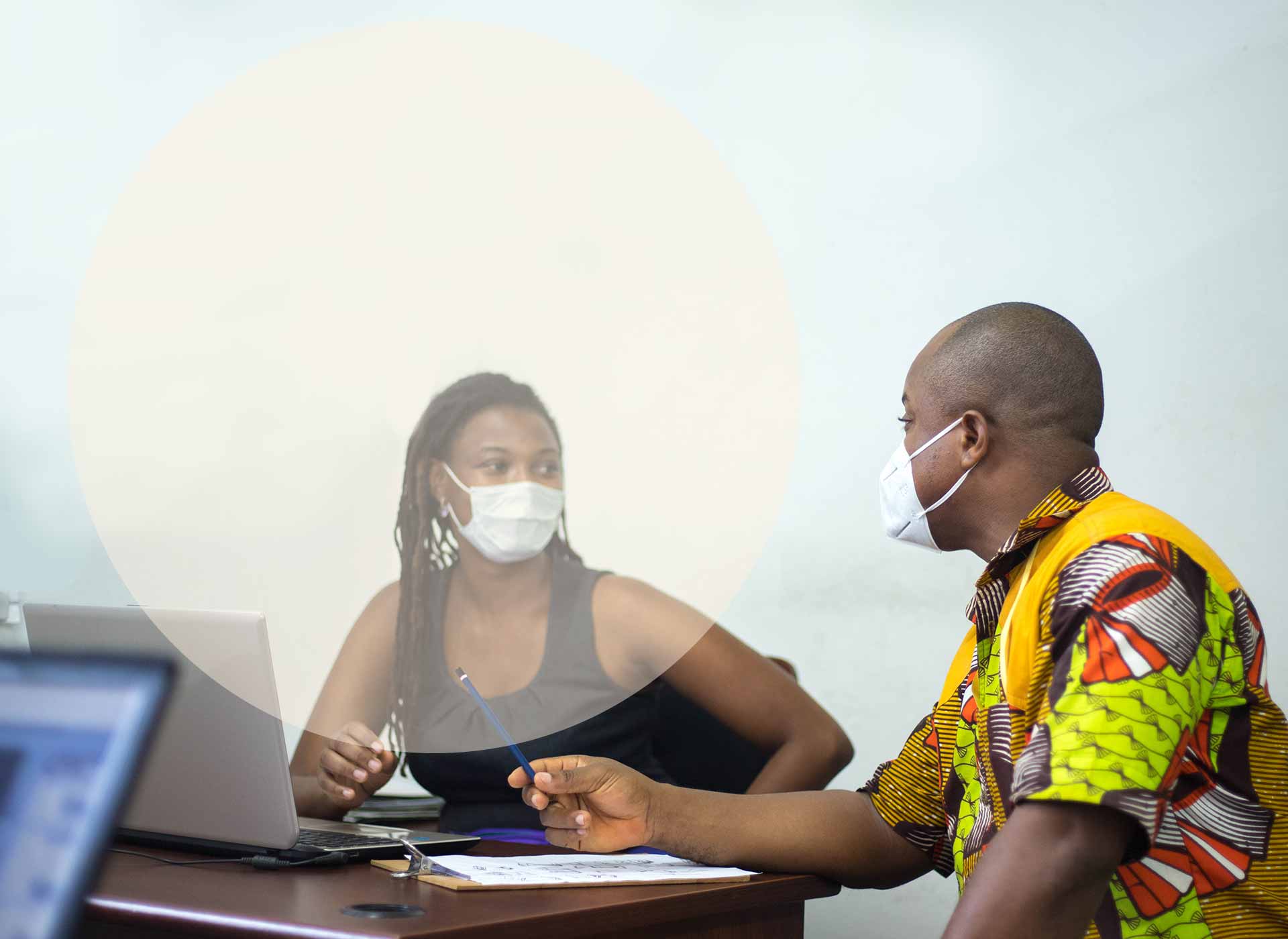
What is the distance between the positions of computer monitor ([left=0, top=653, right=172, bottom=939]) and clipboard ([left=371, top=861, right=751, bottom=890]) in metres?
0.50

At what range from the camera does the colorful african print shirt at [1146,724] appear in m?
0.70

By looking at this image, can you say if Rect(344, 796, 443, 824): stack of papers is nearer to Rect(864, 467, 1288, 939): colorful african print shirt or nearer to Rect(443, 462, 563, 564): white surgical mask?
Rect(443, 462, 563, 564): white surgical mask

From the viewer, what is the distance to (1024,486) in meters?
0.98

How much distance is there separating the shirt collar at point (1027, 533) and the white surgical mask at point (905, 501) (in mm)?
94

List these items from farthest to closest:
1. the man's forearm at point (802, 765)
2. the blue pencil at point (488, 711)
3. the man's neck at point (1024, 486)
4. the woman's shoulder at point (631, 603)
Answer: the man's forearm at point (802, 765) → the woman's shoulder at point (631, 603) → the blue pencil at point (488, 711) → the man's neck at point (1024, 486)

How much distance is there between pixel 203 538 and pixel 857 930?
64.9 inches

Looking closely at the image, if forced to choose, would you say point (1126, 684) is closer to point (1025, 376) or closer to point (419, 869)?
point (1025, 376)

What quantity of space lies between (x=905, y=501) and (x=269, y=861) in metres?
0.66

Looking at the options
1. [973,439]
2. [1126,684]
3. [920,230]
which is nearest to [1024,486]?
[973,439]

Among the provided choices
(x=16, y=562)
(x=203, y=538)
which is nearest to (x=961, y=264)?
(x=203, y=538)

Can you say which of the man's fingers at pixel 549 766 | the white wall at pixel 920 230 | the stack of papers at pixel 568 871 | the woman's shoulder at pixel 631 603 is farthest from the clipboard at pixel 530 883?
the white wall at pixel 920 230

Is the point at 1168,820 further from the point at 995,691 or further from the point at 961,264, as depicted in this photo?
the point at 961,264

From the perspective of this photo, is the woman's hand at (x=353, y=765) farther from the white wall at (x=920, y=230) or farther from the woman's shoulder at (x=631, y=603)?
the white wall at (x=920, y=230)

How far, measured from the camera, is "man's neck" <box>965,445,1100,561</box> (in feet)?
3.17
